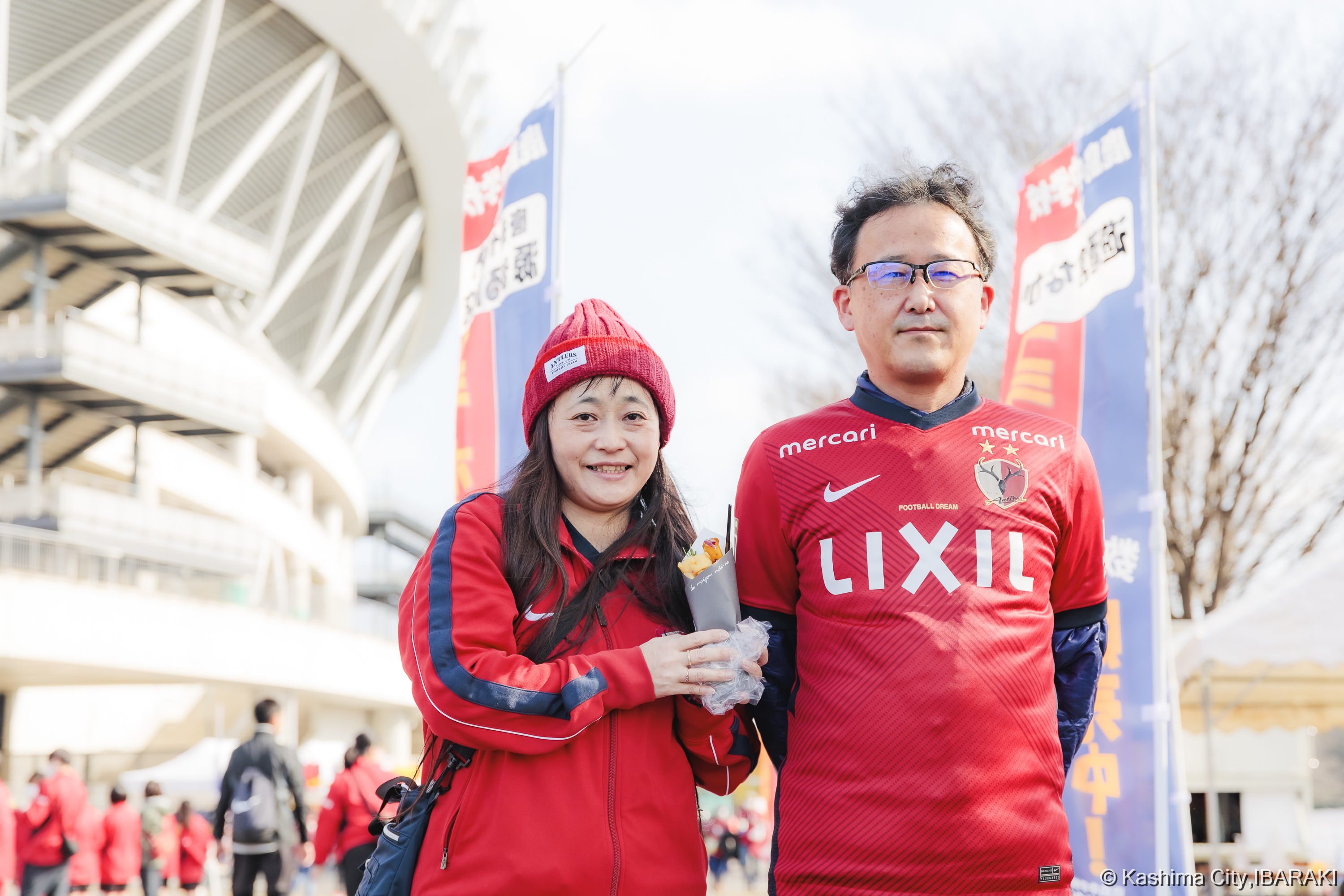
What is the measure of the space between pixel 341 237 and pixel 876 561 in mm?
35751

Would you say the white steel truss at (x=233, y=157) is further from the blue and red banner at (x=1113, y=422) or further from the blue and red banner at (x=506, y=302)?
the blue and red banner at (x=1113, y=422)

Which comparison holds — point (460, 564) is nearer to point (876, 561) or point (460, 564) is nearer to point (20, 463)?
point (876, 561)

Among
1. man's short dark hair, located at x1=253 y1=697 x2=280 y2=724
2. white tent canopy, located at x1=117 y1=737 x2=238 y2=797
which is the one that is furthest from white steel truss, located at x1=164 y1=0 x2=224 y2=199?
man's short dark hair, located at x1=253 y1=697 x2=280 y2=724

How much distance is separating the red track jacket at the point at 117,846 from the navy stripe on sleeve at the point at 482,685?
38.6ft

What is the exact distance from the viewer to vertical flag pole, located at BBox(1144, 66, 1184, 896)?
5.60 m

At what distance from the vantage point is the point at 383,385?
140 ft

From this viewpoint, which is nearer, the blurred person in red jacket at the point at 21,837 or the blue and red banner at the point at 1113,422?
the blue and red banner at the point at 1113,422

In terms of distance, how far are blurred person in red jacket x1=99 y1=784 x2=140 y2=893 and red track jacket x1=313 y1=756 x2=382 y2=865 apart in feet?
17.3

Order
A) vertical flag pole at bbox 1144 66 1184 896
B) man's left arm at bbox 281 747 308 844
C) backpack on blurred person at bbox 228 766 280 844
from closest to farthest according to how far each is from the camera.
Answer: vertical flag pole at bbox 1144 66 1184 896 → backpack on blurred person at bbox 228 766 280 844 → man's left arm at bbox 281 747 308 844

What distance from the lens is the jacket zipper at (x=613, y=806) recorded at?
2.40m

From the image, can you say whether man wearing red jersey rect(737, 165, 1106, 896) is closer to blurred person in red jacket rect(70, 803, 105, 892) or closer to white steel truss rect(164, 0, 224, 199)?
blurred person in red jacket rect(70, 803, 105, 892)

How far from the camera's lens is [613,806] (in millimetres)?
2465

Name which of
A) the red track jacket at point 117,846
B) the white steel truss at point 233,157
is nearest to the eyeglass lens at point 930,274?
the red track jacket at point 117,846

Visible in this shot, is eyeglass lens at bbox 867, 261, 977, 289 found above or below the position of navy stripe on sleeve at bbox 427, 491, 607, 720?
above
